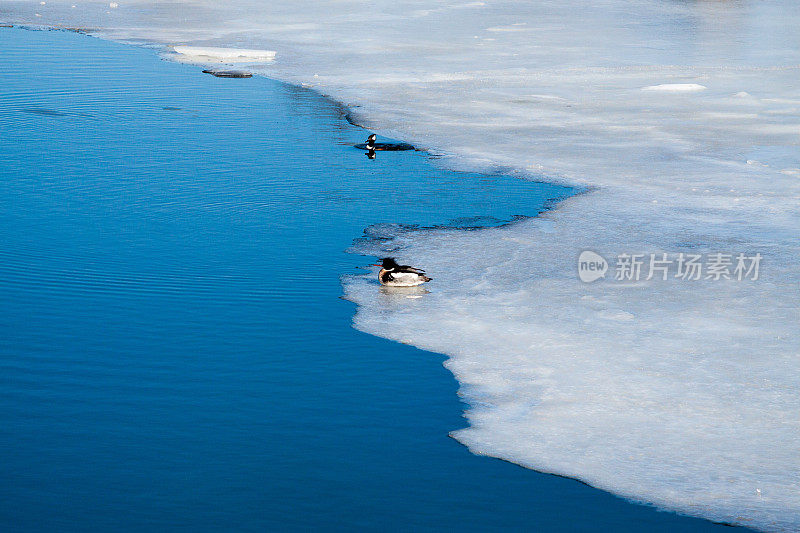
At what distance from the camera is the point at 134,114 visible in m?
13.5

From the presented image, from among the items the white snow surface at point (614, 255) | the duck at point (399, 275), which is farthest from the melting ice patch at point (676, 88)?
the duck at point (399, 275)

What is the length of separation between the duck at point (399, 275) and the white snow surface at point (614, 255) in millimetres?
159

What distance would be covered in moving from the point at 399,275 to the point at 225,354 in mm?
1506

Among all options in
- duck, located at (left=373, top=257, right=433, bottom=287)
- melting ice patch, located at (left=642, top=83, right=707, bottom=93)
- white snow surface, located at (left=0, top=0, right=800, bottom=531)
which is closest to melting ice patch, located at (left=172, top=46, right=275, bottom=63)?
white snow surface, located at (left=0, top=0, right=800, bottom=531)

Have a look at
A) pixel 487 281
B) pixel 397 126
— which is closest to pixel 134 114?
pixel 397 126

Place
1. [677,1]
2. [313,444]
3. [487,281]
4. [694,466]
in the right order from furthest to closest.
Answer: [677,1], [487,281], [313,444], [694,466]

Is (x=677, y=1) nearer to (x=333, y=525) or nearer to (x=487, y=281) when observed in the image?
(x=487, y=281)

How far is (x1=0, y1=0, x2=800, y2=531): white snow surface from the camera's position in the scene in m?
5.20

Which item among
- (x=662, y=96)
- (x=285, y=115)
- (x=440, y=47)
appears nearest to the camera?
(x=285, y=115)

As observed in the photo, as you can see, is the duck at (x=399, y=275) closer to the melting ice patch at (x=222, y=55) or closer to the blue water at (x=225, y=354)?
the blue water at (x=225, y=354)

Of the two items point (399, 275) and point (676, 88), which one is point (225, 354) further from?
point (676, 88)

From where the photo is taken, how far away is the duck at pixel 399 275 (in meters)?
7.27

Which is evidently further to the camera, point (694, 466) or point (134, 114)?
point (134, 114)

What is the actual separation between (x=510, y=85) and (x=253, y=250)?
8360mm
